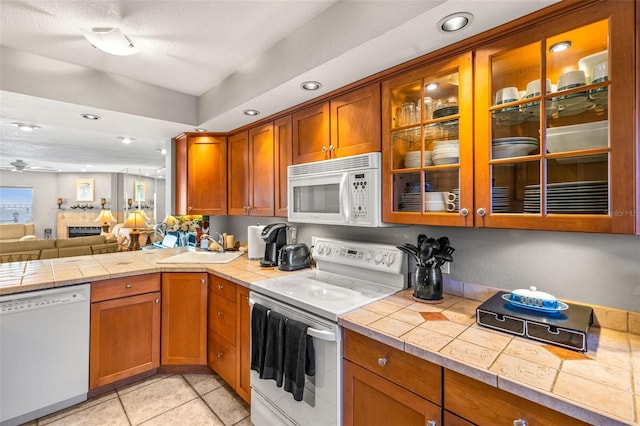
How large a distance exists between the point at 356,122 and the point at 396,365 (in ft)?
4.31

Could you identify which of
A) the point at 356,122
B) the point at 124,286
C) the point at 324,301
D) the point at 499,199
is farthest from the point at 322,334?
the point at 124,286

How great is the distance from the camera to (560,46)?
1.10 metres

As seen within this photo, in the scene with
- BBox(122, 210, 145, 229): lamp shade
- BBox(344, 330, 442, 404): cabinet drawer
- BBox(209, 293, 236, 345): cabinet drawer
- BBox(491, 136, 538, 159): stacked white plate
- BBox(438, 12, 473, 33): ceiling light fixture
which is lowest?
BBox(209, 293, 236, 345): cabinet drawer

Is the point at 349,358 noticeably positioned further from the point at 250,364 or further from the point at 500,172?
the point at 500,172

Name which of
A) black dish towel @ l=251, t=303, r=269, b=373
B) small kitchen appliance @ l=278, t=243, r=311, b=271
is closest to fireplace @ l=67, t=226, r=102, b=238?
small kitchen appliance @ l=278, t=243, r=311, b=271

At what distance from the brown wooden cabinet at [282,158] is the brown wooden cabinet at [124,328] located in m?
1.13

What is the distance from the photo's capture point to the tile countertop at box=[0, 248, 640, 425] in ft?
2.45

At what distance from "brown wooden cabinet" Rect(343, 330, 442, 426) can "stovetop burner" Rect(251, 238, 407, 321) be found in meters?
0.20

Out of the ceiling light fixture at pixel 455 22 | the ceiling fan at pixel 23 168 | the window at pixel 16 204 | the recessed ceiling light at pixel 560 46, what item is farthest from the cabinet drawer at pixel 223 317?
the window at pixel 16 204

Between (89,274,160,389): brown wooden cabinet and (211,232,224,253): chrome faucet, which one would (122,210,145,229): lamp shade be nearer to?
(211,232,224,253): chrome faucet

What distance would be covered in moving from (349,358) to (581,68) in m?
1.46

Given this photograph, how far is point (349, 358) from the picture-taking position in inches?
50.4

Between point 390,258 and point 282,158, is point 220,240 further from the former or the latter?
point 390,258

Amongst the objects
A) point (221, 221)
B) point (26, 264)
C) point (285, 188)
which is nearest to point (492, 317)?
point (285, 188)
